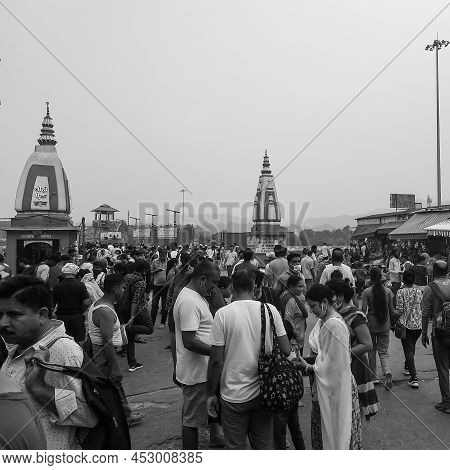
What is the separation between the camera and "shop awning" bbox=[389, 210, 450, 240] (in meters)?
18.4

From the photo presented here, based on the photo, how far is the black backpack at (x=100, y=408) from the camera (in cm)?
189

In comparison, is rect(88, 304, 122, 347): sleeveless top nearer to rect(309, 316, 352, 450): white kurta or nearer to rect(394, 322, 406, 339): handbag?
rect(309, 316, 352, 450): white kurta

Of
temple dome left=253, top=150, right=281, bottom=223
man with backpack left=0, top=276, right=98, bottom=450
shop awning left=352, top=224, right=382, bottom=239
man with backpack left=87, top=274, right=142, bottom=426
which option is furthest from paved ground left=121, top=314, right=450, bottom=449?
shop awning left=352, top=224, right=382, bottom=239

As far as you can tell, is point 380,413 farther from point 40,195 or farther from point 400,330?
point 40,195

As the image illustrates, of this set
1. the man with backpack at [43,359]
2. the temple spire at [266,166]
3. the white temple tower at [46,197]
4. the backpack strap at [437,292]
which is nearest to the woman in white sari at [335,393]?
the man with backpack at [43,359]

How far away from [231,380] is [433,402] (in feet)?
10.1

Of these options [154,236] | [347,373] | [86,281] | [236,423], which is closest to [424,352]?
[347,373]

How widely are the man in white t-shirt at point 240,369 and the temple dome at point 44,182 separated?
18.2 m

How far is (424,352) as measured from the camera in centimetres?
650

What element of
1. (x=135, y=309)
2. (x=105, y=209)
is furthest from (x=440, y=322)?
(x=105, y=209)

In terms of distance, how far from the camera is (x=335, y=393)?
2.72 meters

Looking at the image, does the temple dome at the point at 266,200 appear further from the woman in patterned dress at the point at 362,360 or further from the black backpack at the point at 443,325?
the woman in patterned dress at the point at 362,360

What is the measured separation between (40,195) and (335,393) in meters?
18.8

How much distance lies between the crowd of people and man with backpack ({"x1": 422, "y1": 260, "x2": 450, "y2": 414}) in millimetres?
11
